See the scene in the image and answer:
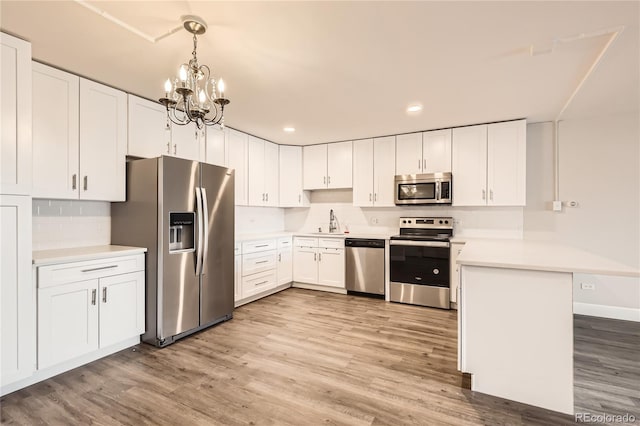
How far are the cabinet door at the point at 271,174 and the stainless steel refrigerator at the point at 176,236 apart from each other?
1.59m

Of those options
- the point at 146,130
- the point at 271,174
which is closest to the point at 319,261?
the point at 271,174

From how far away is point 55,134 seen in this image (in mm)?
2553

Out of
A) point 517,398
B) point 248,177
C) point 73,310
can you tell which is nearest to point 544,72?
point 517,398

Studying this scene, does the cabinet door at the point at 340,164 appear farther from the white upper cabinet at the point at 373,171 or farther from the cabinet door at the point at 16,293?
the cabinet door at the point at 16,293

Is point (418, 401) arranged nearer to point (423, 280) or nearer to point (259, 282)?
point (423, 280)

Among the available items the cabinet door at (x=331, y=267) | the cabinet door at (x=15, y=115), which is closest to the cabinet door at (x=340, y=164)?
the cabinet door at (x=331, y=267)

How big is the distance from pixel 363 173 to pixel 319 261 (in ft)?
5.12

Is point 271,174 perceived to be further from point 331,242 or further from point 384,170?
point 384,170

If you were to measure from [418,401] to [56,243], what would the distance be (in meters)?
3.31

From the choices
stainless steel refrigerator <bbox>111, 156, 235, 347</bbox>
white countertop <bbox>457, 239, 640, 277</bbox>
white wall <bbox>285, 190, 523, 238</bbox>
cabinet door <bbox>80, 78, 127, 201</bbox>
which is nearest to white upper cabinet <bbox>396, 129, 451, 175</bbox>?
white wall <bbox>285, 190, 523, 238</bbox>

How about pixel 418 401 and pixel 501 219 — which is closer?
pixel 418 401

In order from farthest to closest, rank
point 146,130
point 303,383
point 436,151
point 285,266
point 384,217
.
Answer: point 384,217
point 285,266
point 436,151
point 146,130
point 303,383

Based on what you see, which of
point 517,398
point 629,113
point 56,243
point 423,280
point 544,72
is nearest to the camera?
point 517,398

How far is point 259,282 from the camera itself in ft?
14.2
